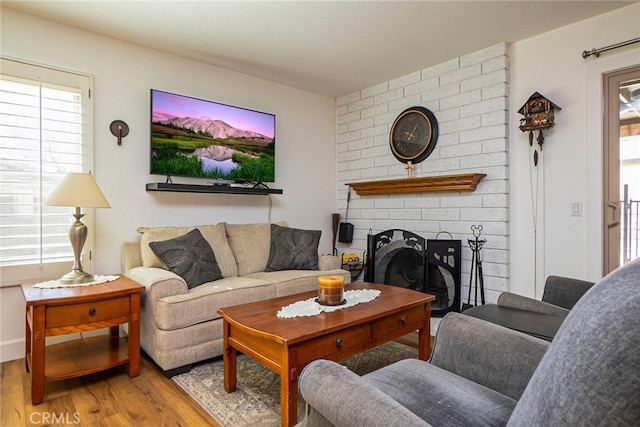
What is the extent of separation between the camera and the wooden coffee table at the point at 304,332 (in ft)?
5.18

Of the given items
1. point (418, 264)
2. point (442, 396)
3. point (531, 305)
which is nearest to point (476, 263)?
point (418, 264)

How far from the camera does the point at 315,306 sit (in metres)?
2.01

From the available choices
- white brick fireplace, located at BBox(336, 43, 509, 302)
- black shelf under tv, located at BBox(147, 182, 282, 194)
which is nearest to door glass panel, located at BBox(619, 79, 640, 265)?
white brick fireplace, located at BBox(336, 43, 509, 302)

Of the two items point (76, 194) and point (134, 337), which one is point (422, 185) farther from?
point (76, 194)

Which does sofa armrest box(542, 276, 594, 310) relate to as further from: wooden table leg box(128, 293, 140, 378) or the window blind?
the window blind

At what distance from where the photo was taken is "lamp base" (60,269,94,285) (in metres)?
2.32

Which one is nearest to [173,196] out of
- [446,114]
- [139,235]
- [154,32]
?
[139,235]

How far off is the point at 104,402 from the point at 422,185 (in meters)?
3.06

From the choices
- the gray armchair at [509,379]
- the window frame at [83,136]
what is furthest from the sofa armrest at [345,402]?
the window frame at [83,136]

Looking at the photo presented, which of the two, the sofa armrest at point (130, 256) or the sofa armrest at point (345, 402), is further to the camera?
the sofa armrest at point (130, 256)

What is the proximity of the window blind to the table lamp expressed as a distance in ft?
1.44

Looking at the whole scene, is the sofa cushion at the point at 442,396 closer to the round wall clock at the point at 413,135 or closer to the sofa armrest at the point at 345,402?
the sofa armrest at the point at 345,402

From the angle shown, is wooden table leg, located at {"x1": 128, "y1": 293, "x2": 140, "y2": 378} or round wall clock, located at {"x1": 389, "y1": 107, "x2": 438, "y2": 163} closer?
wooden table leg, located at {"x1": 128, "y1": 293, "x2": 140, "y2": 378}

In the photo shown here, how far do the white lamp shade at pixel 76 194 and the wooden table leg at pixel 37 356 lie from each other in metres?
0.66
